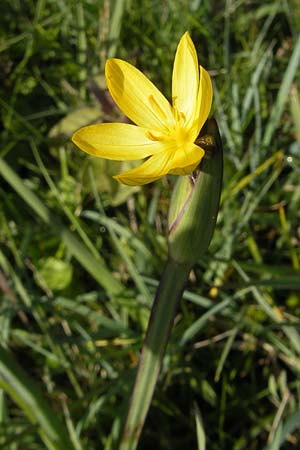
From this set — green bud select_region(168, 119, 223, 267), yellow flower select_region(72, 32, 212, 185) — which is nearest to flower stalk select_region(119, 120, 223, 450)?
green bud select_region(168, 119, 223, 267)

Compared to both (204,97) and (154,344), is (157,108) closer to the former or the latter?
(204,97)

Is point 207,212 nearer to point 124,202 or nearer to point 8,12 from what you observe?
point 124,202

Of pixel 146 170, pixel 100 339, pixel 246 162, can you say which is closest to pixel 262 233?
pixel 246 162

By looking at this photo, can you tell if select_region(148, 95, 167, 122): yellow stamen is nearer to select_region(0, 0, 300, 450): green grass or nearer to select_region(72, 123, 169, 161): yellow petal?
select_region(72, 123, 169, 161): yellow petal

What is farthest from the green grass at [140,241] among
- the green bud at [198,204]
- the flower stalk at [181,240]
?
the green bud at [198,204]

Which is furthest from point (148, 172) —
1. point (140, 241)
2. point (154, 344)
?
point (140, 241)
